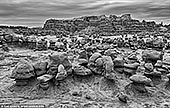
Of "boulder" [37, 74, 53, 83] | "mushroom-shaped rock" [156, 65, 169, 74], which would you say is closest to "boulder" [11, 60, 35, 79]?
"boulder" [37, 74, 53, 83]

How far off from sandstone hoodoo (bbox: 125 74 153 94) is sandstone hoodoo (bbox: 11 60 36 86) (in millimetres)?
5829

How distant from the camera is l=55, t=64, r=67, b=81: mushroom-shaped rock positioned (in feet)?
36.3

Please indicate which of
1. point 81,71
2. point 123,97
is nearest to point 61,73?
point 81,71

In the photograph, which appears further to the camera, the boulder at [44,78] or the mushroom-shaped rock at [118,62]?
the mushroom-shaped rock at [118,62]

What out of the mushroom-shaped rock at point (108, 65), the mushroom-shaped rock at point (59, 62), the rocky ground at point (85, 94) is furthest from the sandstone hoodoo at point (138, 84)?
the mushroom-shaped rock at point (59, 62)

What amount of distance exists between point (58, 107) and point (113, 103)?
2.90 meters

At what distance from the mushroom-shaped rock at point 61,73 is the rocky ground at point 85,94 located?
1.53 ft

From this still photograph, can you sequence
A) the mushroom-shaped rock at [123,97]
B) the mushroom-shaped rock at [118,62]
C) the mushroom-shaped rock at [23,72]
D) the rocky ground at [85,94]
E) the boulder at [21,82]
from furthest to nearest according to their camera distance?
the mushroom-shaped rock at [118,62] < the boulder at [21,82] < the mushroom-shaped rock at [23,72] < the mushroom-shaped rock at [123,97] < the rocky ground at [85,94]

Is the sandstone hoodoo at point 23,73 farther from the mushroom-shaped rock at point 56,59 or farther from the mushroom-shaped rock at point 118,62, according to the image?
the mushroom-shaped rock at point 118,62

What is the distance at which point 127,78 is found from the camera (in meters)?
12.4

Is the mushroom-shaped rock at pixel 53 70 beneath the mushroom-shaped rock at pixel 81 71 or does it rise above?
above

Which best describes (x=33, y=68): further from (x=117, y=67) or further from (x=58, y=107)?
(x=117, y=67)

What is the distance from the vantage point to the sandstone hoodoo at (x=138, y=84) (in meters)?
→ 10.6

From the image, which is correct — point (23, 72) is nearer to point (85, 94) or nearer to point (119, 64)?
point (85, 94)
